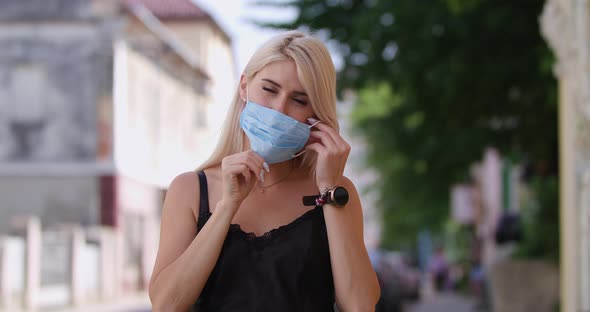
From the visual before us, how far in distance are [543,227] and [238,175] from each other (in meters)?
15.7

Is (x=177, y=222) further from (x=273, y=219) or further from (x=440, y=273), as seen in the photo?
(x=440, y=273)

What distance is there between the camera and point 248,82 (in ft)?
12.0

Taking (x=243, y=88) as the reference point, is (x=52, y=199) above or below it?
below

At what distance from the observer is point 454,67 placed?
14.8 m

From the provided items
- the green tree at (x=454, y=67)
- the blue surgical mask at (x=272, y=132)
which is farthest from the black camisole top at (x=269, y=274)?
the green tree at (x=454, y=67)

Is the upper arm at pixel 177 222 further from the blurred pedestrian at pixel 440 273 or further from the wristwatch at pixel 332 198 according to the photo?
the blurred pedestrian at pixel 440 273

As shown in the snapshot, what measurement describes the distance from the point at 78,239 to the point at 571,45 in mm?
16148

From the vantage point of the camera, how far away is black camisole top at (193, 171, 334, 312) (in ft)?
11.5

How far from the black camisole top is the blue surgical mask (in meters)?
0.23

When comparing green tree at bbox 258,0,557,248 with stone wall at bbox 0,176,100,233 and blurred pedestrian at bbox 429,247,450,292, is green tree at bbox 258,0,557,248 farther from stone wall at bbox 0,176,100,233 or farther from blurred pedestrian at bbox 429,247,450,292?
blurred pedestrian at bbox 429,247,450,292

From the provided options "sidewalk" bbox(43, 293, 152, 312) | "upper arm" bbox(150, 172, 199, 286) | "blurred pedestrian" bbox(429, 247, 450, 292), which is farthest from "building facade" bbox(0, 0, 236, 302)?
"upper arm" bbox(150, 172, 199, 286)

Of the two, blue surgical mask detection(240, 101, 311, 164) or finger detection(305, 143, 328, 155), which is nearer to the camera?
blue surgical mask detection(240, 101, 311, 164)

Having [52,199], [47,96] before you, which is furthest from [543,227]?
[47,96]

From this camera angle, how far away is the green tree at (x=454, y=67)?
14367mm
